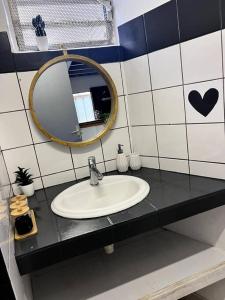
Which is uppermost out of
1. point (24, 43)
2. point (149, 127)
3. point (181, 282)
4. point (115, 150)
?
point (24, 43)

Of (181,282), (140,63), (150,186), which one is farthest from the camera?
(140,63)

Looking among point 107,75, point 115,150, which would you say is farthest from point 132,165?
point 107,75

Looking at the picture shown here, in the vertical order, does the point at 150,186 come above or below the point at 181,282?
above

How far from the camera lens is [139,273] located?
3.91 feet

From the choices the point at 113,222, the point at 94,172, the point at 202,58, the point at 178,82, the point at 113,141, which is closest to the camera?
the point at 113,222

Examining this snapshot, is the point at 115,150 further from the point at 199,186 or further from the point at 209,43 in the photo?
the point at 209,43

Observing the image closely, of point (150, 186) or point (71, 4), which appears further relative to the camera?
point (71, 4)

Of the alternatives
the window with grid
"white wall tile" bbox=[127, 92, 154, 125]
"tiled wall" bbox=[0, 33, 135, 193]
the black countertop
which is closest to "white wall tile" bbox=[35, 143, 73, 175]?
"tiled wall" bbox=[0, 33, 135, 193]

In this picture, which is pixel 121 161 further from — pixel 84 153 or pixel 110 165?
pixel 84 153

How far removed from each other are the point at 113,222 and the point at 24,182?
0.63m

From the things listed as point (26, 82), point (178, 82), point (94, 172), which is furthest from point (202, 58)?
point (26, 82)

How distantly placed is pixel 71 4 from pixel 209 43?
33.5 inches

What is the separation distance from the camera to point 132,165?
1.47m

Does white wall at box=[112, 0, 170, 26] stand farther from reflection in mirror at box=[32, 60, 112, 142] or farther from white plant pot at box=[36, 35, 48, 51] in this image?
white plant pot at box=[36, 35, 48, 51]
